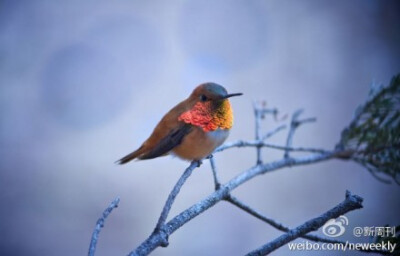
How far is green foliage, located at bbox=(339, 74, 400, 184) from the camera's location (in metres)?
0.88

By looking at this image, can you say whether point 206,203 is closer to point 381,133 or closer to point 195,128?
point 195,128

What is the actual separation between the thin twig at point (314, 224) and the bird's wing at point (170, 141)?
1.04 feet

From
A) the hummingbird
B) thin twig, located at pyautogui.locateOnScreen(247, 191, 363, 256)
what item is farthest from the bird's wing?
thin twig, located at pyautogui.locateOnScreen(247, 191, 363, 256)

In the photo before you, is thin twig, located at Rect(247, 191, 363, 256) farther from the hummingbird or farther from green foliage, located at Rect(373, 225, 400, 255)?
the hummingbird

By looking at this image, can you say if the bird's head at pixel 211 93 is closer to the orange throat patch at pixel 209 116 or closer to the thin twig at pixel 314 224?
the orange throat patch at pixel 209 116

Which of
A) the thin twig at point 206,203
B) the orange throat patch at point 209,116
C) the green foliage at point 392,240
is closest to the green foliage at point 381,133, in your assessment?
the thin twig at point 206,203

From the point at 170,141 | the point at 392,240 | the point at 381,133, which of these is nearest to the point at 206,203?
the point at 170,141

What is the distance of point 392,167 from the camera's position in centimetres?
88

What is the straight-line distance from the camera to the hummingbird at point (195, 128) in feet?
2.45

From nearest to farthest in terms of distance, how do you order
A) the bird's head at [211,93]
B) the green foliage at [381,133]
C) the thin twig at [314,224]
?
the thin twig at [314,224] < the bird's head at [211,93] < the green foliage at [381,133]

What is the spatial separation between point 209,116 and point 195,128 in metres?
0.04

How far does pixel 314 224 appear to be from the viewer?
0.54 meters

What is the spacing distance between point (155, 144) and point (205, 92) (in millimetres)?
155

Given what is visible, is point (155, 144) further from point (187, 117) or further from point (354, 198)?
point (354, 198)
